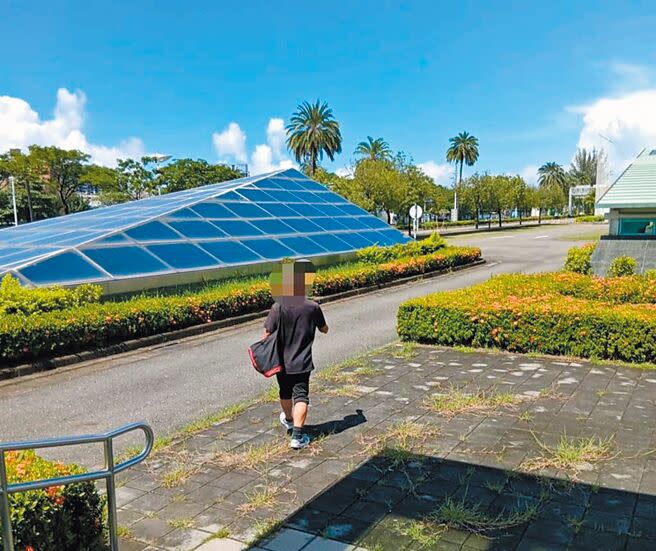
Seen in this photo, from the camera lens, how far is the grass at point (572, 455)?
4270mm

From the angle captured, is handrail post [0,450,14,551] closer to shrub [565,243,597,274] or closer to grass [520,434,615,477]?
grass [520,434,615,477]

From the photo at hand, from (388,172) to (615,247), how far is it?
25.0 metres

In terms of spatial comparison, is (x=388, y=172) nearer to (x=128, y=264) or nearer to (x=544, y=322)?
(x=128, y=264)

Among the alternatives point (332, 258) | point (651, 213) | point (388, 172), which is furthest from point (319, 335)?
point (388, 172)

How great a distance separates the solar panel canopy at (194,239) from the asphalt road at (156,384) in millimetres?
3338

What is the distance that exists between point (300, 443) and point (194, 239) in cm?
1180

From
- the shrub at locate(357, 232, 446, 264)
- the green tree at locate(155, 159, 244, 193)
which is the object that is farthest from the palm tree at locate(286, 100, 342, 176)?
the shrub at locate(357, 232, 446, 264)

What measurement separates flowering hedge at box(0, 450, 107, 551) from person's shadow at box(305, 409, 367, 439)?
7.63 ft

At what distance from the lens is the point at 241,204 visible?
64.9 ft

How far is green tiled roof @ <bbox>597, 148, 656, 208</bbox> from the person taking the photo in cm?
1421

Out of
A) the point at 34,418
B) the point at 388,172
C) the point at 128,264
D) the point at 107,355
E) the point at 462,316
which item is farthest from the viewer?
the point at 388,172

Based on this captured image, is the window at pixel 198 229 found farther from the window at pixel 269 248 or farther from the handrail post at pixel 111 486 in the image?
the handrail post at pixel 111 486

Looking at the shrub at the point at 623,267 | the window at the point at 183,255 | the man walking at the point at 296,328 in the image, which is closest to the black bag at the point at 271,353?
the man walking at the point at 296,328

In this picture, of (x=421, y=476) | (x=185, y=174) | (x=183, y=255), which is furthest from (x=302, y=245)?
(x=185, y=174)
